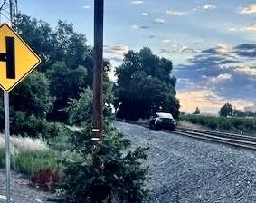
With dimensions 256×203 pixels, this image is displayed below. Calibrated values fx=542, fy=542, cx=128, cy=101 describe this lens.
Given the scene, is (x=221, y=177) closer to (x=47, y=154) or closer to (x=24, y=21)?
(x=47, y=154)

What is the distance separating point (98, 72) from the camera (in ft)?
39.8

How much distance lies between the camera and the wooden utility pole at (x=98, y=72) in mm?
11664

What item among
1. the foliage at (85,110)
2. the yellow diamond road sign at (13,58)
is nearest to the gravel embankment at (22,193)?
the foliage at (85,110)

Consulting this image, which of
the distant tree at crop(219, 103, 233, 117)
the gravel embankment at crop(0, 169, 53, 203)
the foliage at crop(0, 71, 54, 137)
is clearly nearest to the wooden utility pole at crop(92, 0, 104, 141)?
the gravel embankment at crop(0, 169, 53, 203)

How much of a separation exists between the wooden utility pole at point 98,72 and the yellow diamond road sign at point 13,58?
123 inches

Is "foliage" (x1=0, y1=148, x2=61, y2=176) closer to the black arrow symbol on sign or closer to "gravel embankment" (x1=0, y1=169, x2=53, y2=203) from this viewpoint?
"gravel embankment" (x1=0, y1=169, x2=53, y2=203)

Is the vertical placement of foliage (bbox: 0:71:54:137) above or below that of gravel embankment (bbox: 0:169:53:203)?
above

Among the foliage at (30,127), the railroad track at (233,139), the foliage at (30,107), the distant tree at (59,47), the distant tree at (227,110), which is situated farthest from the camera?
the distant tree at (227,110)

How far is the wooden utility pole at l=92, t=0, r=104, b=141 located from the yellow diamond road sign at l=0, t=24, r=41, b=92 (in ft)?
10.2

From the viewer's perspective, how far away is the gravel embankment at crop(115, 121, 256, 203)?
43.3 feet

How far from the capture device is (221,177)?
15078 millimetres

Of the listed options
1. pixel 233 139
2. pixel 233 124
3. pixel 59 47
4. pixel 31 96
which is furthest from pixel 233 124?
pixel 59 47

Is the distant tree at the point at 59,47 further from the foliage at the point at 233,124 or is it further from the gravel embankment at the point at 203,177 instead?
the gravel embankment at the point at 203,177

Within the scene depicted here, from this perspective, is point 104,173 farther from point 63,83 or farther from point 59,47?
point 59,47
